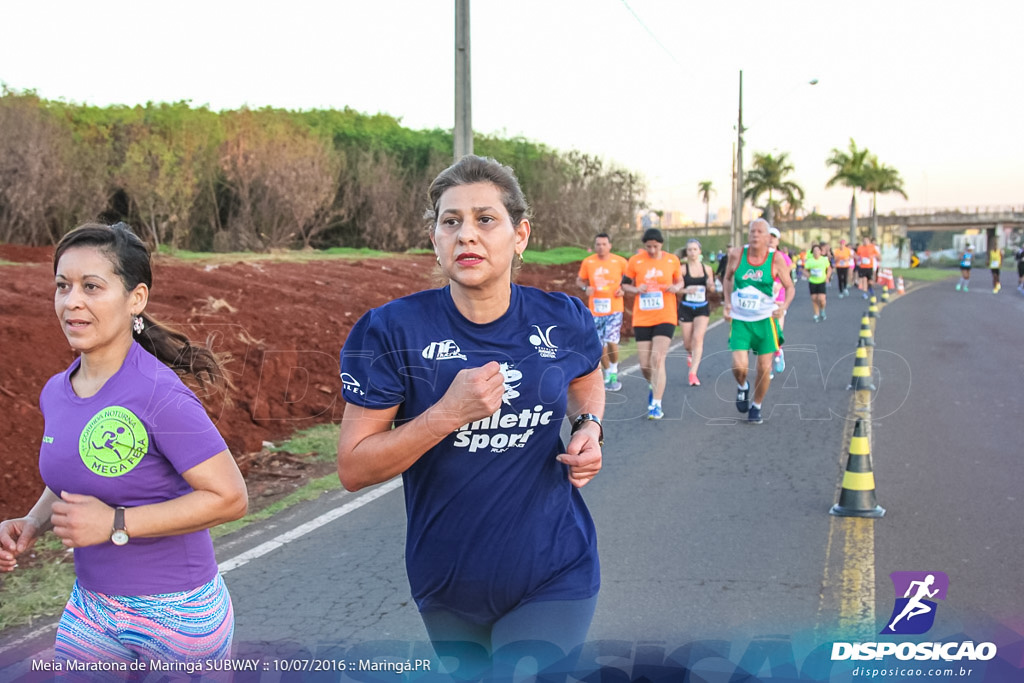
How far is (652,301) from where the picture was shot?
447 inches

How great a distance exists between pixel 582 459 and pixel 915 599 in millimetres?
3328

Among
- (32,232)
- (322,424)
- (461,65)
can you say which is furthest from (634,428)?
(32,232)

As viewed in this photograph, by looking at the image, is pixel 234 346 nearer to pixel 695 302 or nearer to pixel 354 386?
pixel 695 302

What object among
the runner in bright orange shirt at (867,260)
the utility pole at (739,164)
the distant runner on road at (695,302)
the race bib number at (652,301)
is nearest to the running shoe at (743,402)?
the race bib number at (652,301)

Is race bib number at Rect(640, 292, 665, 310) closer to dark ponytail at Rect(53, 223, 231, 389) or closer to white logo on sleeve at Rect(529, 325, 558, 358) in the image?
dark ponytail at Rect(53, 223, 231, 389)

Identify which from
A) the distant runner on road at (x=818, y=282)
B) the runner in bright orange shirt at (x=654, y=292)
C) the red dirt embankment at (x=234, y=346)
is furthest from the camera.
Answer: the distant runner on road at (x=818, y=282)

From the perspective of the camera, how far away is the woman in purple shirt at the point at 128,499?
258 centimetres

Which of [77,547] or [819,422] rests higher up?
[77,547]

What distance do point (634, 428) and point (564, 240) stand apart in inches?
1367

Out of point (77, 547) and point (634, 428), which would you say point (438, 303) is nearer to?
point (77, 547)

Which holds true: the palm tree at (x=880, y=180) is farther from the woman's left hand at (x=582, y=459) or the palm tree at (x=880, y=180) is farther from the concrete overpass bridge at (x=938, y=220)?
the woman's left hand at (x=582, y=459)

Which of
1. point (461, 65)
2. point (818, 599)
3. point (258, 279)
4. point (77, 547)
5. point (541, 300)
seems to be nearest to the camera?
point (77, 547)

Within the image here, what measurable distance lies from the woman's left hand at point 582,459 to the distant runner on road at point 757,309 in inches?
309

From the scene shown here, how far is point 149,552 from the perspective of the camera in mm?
2619
